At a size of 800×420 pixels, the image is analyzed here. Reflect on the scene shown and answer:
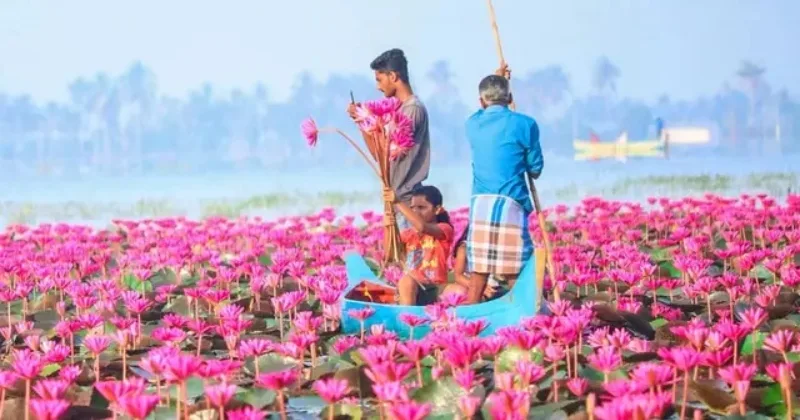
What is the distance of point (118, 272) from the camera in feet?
22.4

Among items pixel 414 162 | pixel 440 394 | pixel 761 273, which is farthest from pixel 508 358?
pixel 761 273

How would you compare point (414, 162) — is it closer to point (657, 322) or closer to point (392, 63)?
point (392, 63)

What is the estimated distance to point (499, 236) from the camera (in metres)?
4.66

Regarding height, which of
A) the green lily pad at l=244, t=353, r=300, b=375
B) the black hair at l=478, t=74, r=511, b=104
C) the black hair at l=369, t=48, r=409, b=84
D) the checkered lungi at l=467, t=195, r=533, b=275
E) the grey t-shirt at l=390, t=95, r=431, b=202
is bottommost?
the green lily pad at l=244, t=353, r=300, b=375

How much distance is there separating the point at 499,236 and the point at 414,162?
0.78 m

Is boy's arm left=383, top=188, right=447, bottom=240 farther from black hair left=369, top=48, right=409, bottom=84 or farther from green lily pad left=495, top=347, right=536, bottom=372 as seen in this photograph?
green lily pad left=495, top=347, right=536, bottom=372

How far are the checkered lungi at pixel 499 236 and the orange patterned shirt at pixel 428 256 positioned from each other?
481 mm

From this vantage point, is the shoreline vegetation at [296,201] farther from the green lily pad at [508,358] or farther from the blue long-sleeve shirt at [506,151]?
the green lily pad at [508,358]

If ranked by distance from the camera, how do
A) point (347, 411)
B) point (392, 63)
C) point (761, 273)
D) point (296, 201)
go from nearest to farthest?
point (347, 411), point (392, 63), point (761, 273), point (296, 201)

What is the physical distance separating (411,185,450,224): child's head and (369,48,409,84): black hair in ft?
1.56

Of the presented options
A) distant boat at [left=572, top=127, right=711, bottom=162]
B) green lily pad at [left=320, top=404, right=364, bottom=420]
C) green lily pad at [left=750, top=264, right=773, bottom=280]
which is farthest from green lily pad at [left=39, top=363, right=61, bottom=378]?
distant boat at [left=572, top=127, right=711, bottom=162]

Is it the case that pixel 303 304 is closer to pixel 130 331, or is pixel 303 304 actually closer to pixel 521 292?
pixel 521 292

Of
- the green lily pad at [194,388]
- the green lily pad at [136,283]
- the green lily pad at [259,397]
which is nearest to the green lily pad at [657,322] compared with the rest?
the green lily pad at [194,388]

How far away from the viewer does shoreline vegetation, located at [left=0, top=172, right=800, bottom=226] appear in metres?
12.4
